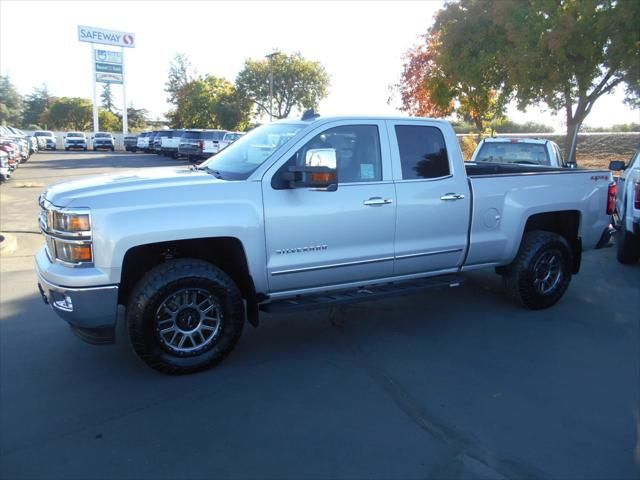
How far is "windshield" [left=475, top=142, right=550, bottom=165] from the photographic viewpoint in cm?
965

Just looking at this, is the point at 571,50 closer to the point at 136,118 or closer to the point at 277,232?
the point at 277,232

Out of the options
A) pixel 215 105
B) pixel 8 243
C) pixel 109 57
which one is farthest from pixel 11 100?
pixel 8 243

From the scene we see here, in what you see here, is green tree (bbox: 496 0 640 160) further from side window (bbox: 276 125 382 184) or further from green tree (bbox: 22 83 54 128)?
green tree (bbox: 22 83 54 128)

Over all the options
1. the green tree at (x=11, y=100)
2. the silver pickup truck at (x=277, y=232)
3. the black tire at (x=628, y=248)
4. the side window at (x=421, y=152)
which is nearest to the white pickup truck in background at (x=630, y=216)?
the black tire at (x=628, y=248)

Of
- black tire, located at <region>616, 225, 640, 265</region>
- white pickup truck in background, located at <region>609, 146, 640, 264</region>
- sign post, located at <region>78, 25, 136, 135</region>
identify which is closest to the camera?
white pickup truck in background, located at <region>609, 146, 640, 264</region>

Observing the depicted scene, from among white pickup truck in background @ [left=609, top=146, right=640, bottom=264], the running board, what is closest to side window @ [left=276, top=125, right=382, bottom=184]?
the running board

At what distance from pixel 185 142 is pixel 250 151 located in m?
26.0

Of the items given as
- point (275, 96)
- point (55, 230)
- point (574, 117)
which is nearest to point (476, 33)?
point (574, 117)

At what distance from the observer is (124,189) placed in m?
3.90

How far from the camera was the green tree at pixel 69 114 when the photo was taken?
7525cm

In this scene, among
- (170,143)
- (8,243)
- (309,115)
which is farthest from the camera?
(170,143)

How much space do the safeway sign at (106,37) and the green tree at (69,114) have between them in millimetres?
28526

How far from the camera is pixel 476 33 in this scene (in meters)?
17.3

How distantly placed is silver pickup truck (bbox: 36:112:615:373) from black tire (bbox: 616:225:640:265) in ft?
9.80
